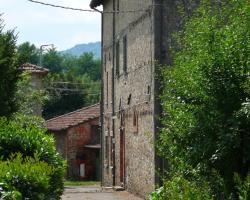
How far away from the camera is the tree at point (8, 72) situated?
2084 centimetres

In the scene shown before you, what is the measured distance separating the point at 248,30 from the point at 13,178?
448cm

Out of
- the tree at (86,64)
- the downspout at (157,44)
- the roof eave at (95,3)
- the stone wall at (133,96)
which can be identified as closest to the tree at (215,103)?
the stone wall at (133,96)

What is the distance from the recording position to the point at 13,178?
10203 mm

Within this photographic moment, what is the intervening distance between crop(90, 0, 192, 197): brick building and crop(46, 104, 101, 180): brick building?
13416 millimetres

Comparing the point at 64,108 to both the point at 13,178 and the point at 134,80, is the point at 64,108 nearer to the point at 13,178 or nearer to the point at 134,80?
the point at 134,80

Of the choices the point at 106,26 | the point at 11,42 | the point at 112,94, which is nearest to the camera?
the point at 11,42

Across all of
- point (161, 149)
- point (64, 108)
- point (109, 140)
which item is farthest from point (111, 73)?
point (64, 108)

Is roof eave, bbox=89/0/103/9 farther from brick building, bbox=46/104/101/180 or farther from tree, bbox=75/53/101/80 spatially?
tree, bbox=75/53/101/80

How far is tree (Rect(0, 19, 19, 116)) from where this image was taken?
2084 centimetres

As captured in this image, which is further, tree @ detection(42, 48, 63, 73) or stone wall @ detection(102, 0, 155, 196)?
tree @ detection(42, 48, 63, 73)

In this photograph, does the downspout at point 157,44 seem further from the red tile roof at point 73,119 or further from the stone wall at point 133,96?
the red tile roof at point 73,119

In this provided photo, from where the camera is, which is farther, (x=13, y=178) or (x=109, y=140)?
(x=109, y=140)

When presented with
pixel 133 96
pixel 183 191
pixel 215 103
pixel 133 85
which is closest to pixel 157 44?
pixel 133 85

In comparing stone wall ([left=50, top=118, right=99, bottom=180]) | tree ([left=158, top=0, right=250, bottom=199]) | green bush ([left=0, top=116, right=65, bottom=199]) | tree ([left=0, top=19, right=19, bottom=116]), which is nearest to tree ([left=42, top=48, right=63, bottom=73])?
stone wall ([left=50, top=118, right=99, bottom=180])
